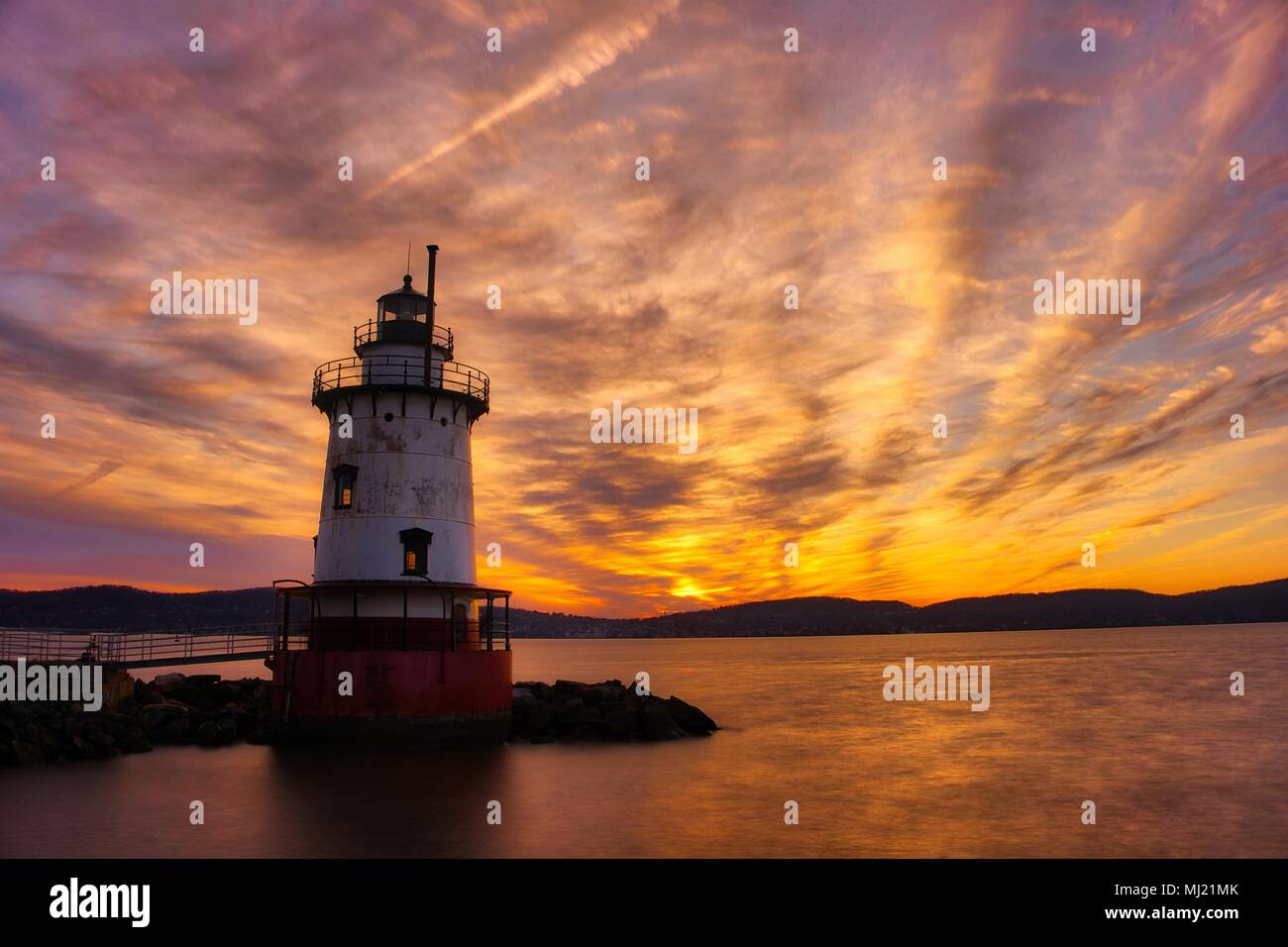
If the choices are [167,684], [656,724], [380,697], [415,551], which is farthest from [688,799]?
[167,684]

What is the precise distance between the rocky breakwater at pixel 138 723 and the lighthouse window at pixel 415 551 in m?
7.77

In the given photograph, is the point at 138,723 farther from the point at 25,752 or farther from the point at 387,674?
the point at 387,674

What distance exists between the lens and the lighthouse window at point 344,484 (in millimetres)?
27406

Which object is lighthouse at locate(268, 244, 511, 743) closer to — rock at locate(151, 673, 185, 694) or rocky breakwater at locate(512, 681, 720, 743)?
rocky breakwater at locate(512, 681, 720, 743)

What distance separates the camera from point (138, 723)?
29.5 meters

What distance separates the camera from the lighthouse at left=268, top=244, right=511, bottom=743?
2578 cm

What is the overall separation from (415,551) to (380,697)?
431 centimetres

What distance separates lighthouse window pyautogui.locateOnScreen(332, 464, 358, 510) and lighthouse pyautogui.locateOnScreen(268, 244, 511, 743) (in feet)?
0.16

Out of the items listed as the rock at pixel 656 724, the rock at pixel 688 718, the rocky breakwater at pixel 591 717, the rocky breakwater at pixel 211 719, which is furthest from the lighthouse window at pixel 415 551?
the rock at pixel 688 718

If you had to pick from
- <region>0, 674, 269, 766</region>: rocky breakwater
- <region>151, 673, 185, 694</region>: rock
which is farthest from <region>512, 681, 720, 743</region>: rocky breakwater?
<region>151, 673, 185, 694</region>: rock
